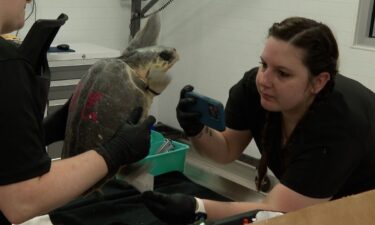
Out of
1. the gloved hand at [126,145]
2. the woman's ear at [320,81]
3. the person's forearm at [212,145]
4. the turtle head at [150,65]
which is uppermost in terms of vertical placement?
the turtle head at [150,65]

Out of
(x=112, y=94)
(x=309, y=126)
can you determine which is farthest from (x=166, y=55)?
(x=309, y=126)

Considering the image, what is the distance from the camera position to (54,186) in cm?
91

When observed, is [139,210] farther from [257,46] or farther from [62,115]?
[257,46]

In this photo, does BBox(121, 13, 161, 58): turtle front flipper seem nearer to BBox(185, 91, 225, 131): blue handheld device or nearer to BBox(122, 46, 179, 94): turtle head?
BBox(122, 46, 179, 94): turtle head

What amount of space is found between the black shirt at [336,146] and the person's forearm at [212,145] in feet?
1.08

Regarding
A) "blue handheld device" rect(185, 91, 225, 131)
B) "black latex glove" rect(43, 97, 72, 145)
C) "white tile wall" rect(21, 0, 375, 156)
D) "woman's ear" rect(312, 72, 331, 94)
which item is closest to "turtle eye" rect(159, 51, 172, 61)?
"blue handheld device" rect(185, 91, 225, 131)

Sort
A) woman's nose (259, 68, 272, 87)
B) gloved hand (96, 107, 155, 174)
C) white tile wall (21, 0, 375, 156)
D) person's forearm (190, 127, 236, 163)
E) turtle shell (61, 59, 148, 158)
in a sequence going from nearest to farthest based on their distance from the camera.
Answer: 1. gloved hand (96, 107, 155, 174)
2. turtle shell (61, 59, 148, 158)
3. woman's nose (259, 68, 272, 87)
4. person's forearm (190, 127, 236, 163)
5. white tile wall (21, 0, 375, 156)

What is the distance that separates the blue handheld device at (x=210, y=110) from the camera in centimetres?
139

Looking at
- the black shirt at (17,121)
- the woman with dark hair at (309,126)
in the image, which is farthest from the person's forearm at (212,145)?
the black shirt at (17,121)

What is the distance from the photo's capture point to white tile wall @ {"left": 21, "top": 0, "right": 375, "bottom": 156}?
106 inches

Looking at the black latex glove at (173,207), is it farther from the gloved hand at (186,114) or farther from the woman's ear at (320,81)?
the woman's ear at (320,81)

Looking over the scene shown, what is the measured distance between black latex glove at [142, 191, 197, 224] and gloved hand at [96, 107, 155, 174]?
0.61 ft

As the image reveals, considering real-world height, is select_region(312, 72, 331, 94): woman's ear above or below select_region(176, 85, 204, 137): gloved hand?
above

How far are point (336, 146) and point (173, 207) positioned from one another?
18.6 inches
